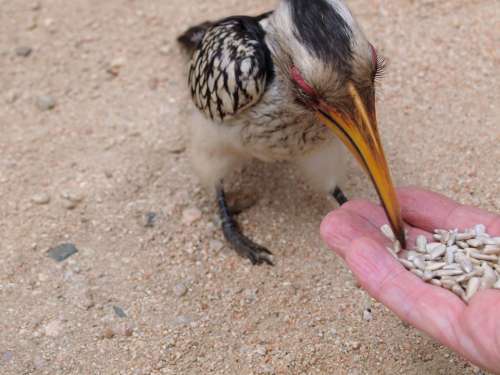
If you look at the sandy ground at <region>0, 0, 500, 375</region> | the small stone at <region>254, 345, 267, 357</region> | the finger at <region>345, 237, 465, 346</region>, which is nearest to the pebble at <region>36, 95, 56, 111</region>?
the sandy ground at <region>0, 0, 500, 375</region>

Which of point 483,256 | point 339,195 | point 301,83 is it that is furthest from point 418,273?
point 339,195

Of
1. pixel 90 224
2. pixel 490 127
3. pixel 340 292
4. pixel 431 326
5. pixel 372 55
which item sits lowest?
pixel 90 224

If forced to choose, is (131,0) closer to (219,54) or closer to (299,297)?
(219,54)

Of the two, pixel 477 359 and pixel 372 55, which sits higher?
pixel 372 55

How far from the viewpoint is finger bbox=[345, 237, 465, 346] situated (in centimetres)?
273

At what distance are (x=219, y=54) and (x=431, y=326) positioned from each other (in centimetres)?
203

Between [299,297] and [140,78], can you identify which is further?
[140,78]

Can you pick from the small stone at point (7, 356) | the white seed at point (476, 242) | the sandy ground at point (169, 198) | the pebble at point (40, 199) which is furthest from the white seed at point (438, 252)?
the pebble at point (40, 199)

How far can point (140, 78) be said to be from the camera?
568cm

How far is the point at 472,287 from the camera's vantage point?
9.66 feet

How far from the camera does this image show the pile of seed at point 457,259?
300cm

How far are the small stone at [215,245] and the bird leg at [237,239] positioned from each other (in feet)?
0.18

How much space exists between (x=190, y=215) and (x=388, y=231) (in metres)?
1.60

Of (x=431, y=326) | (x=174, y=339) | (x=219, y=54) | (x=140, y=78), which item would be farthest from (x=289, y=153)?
Result: (x=140, y=78)
